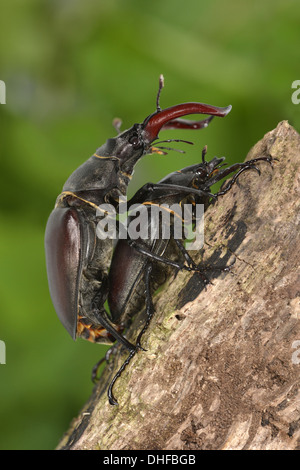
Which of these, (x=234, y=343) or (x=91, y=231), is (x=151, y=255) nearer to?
→ (x=91, y=231)

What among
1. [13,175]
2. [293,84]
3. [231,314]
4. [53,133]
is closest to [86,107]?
[53,133]

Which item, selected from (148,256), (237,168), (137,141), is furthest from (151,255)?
(137,141)

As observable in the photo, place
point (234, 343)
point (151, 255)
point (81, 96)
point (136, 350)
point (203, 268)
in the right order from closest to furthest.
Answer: point (234, 343) → point (203, 268) → point (136, 350) → point (151, 255) → point (81, 96)

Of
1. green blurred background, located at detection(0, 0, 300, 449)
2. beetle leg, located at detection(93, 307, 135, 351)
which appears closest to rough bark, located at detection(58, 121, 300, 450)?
beetle leg, located at detection(93, 307, 135, 351)

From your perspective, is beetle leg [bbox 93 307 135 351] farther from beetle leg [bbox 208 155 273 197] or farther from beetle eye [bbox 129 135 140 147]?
beetle eye [bbox 129 135 140 147]

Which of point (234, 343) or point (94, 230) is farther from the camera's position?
point (94, 230)
